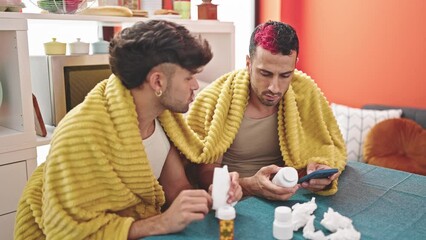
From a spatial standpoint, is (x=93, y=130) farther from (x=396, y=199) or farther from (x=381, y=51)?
(x=381, y=51)

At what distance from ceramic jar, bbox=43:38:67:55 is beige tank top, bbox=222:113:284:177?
944mm

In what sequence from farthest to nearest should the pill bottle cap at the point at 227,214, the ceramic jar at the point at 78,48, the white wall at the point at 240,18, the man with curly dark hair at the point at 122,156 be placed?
the white wall at the point at 240,18 < the ceramic jar at the point at 78,48 < the man with curly dark hair at the point at 122,156 < the pill bottle cap at the point at 227,214

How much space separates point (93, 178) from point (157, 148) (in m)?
0.33

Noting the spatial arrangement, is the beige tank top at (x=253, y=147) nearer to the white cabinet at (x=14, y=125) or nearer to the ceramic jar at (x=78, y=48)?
Result: the white cabinet at (x=14, y=125)

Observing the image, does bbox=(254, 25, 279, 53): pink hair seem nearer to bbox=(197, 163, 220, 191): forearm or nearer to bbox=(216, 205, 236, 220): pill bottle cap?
bbox=(197, 163, 220, 191): forearm

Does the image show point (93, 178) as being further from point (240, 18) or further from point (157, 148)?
point (240, 18)

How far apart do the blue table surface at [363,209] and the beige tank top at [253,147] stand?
0.32 meters

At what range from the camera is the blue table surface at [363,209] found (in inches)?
47.0

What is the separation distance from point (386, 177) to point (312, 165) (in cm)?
28

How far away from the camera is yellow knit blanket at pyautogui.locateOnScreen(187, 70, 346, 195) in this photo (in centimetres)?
173

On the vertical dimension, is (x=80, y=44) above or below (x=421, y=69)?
above

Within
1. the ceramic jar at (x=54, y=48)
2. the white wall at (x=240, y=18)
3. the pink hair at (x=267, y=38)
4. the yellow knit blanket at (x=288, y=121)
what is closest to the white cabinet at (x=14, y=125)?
the ceramic jar at (x=54, y=48)

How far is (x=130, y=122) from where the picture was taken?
1.29 m

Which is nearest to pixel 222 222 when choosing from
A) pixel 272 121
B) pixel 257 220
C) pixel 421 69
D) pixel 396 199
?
pixel 257 220
